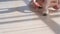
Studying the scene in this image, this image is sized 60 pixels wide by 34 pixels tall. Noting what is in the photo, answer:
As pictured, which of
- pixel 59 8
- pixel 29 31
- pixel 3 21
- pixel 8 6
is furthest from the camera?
pixel 8 6

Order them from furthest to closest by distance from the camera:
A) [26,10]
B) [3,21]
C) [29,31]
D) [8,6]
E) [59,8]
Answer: [8,6], [26,10], [59,8], [3,21], [29,31]

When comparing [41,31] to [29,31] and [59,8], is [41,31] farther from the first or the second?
[59,8]

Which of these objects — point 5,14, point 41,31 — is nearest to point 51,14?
point 41,31

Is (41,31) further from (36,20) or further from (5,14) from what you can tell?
(5,14)

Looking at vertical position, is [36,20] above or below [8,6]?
below

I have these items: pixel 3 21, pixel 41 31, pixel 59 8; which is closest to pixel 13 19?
pixel 3 21

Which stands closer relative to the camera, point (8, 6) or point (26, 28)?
point (26, 28)

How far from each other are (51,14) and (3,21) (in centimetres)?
64

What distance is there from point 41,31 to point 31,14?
46 centimetres

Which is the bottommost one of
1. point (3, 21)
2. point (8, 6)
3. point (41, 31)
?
point (41, 31)

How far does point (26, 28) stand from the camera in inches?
52.9

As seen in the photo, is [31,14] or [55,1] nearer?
[31,14]

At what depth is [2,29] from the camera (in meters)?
1.31

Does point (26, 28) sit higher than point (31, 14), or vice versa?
point (31, 14)
